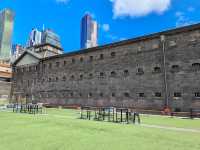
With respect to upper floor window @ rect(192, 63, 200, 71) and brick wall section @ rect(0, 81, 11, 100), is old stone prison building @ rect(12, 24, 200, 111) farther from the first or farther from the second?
brick wall section @ rect(0, 81, 11, 100)

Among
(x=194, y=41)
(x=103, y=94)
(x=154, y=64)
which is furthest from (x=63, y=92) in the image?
(x=194, y=41)

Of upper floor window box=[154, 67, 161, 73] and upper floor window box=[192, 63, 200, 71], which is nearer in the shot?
upper floor window box=[192, 63, 200, 71]

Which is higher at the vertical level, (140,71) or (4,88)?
(140,71)

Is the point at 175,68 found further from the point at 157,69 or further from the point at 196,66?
the point at 196,66

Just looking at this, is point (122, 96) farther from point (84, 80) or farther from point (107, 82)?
point (84, 80)

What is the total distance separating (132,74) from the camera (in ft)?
80.1

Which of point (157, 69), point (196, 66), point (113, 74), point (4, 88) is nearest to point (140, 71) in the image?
point (157, 69)

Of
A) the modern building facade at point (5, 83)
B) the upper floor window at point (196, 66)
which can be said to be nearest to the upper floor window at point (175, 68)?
the upper floor window at point (196, 66)

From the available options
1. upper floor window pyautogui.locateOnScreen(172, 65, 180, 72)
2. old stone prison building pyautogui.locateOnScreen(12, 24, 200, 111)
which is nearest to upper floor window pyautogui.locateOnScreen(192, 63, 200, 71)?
old stone prison building pyautogui.locateOnScreen(12, 24, 200, 111)

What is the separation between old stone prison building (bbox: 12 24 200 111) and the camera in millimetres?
20438

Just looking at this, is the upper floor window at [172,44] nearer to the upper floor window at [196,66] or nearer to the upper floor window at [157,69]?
the upper floor window at [157,69]

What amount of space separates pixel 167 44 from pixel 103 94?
35.0 ft

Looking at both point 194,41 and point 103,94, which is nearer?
point 194,41

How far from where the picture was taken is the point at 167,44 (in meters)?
22.1
